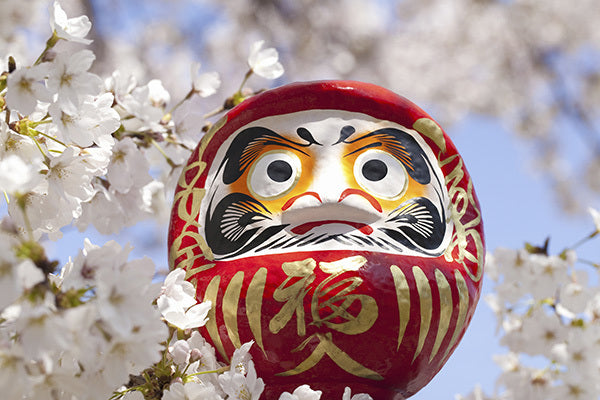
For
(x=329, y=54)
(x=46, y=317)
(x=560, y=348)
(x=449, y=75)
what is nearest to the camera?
(x=46, y=317)

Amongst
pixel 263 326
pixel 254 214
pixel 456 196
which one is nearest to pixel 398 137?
pixel 456 196

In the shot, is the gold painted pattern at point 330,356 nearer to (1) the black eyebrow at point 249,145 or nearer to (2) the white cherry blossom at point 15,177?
(1) the black eyebrow at point 249,145

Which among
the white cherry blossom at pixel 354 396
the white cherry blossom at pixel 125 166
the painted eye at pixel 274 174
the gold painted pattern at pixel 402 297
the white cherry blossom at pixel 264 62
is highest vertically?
the white cherry blossom at pixel 264 62

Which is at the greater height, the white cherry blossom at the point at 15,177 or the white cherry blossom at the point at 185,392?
the white cherry blossom at the point at 15,177

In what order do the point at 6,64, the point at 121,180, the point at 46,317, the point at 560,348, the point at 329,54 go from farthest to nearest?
the point at 329,54, the point at 560,348, the point at 121,180, the point at 6,64, the point at 46,317

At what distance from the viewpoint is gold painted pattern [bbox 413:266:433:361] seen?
3.24 feet

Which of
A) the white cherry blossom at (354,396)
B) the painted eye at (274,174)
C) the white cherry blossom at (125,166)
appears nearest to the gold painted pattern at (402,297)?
the white cherry blossom at (354,396)

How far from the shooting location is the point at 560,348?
53.2 inches

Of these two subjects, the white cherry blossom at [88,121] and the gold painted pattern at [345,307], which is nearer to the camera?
the white cherry blossom at [88,121]

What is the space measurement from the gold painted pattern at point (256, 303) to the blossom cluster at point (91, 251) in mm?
47

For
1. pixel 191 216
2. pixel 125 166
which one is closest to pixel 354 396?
pixel 191 216

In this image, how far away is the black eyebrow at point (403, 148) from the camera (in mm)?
1091

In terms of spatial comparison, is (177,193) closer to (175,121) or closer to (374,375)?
(175,121)

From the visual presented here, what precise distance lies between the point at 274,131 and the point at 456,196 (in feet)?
1.14
